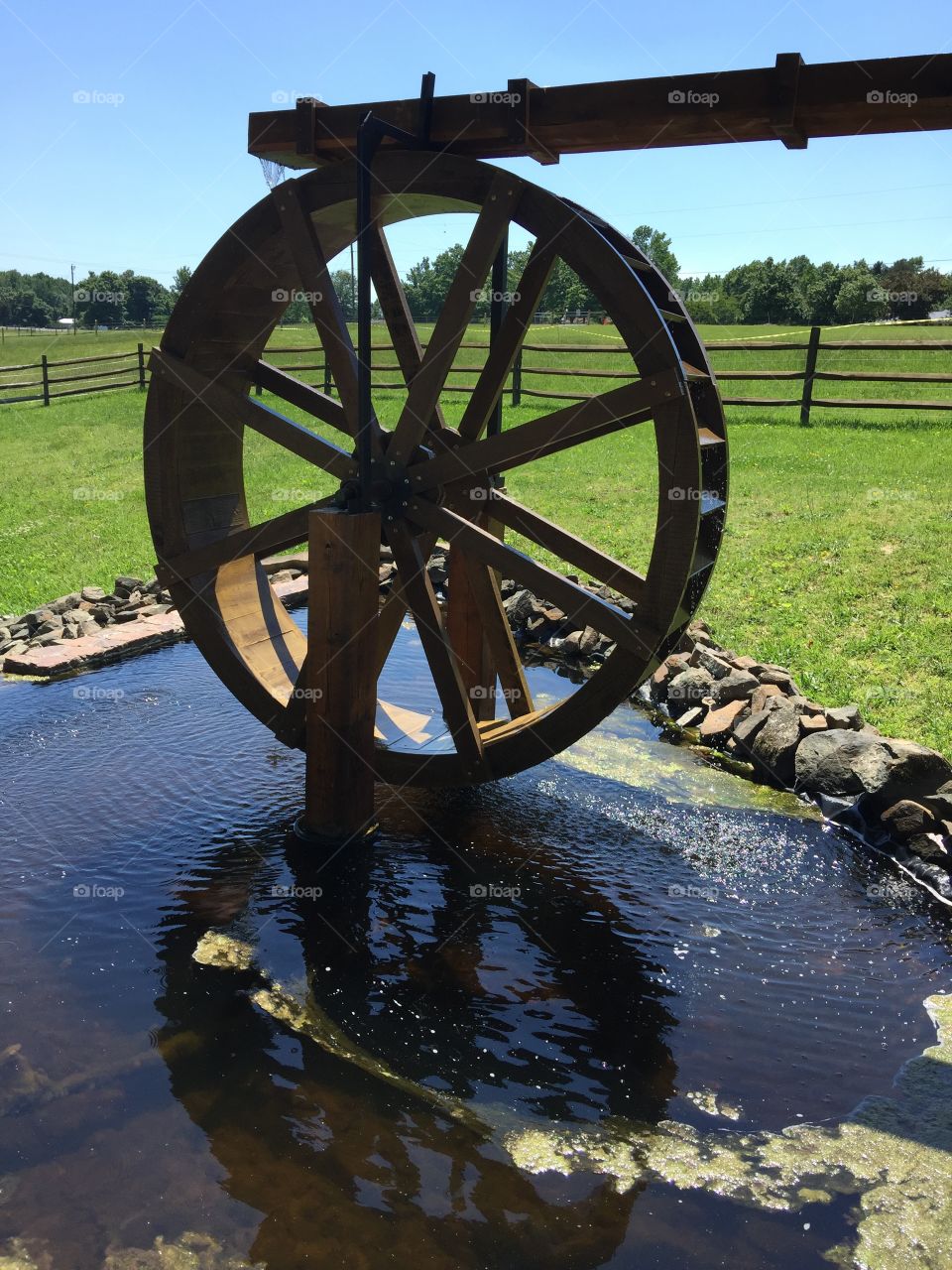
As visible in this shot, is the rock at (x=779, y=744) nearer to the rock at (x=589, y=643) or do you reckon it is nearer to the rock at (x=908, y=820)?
the rock at (x=908, y=820)

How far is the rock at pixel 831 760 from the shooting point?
5184mm

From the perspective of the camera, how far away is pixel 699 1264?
2768 mm

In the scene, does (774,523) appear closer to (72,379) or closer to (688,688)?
(688,688)

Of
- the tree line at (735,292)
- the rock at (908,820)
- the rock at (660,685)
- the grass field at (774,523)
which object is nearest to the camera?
the rock at (908,820)

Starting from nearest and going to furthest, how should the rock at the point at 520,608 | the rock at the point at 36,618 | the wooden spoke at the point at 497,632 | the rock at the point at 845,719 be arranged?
the wooden spoke at the point at 497,632 → the rock at the point at 845,719 → the rock at the point at 36,618 → the rock at the point at 520,608

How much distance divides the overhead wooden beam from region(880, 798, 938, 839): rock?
9.35ft

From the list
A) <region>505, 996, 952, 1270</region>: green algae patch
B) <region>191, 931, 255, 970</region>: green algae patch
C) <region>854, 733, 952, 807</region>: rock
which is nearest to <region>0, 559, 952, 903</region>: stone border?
<region>854, 733, 952, 807</region>: rock

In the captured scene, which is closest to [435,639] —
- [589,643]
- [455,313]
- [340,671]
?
[340,671]

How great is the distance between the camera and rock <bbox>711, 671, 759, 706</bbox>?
622cm

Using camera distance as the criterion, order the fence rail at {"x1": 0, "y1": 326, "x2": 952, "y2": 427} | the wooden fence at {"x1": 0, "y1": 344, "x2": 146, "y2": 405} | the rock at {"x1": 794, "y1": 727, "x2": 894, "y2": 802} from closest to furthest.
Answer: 1. the rock at {"x1": 794, "y1": 727, "x2": 894, "y2": 802}
2. the fence rail at {"x1": 0, "y1": 326, "x2": 952, "y2": 427}
3. the wooden fence at {"x1": 0, "y1": 344, "x2": 146, "y2": 405}

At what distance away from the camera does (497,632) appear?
5.59m

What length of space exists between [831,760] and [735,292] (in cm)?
5995

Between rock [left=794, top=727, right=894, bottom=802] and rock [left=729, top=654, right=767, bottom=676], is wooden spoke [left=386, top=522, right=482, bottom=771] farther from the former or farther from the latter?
rock [left=729, top=654, right=767, bottom=676]

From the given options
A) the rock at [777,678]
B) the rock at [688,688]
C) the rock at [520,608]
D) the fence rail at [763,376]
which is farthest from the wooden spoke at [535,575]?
the fence rail at [763,376]
